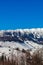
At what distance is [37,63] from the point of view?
18.5 m

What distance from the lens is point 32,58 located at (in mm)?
19078

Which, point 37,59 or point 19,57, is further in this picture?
point 19,57

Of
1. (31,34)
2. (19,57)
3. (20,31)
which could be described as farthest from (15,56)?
(31,34)

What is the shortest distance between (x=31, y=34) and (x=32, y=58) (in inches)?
6088

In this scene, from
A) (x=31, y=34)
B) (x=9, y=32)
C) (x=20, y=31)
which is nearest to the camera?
(x=9, y=32)

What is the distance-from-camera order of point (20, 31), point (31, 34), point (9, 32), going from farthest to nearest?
point (31, 34), point (20, 31), point (9, 32)

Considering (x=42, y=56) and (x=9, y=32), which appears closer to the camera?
(x=42, y=56)

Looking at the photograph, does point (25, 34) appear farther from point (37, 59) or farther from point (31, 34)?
point (37, 59)

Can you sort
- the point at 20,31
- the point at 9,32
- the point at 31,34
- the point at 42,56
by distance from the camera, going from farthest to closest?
1. the point at 31,34
2. the point at 20,31
3. the point at 9,32
4. the point at 42,56

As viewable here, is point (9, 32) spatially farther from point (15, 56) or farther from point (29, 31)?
point (15, 56)

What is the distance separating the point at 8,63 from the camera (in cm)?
1795

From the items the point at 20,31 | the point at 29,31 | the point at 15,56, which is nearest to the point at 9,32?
the point at 20,31

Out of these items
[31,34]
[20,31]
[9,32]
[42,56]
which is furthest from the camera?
[31,34]

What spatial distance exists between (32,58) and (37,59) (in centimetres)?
32
